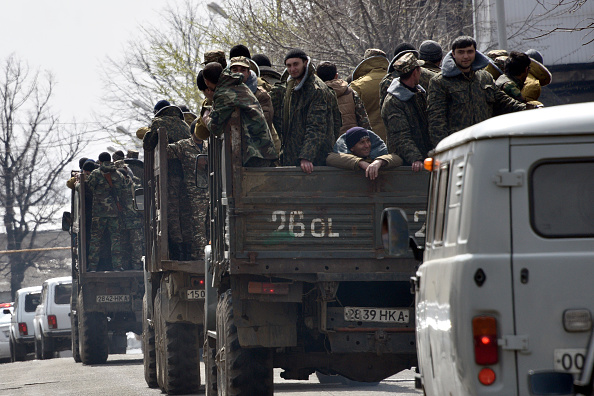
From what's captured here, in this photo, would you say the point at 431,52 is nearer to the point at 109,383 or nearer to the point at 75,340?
the point at 109,383

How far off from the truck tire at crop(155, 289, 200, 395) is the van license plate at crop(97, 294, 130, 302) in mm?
7394

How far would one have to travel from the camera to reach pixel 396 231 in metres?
6.17

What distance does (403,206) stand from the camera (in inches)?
338

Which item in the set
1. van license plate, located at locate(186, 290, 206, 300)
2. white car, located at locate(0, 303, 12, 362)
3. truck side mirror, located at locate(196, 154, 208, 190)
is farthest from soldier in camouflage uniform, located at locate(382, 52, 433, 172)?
white car, located at locate(0, 303, 12, 362)

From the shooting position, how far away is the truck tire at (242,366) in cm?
895

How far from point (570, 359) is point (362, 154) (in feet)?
13.3

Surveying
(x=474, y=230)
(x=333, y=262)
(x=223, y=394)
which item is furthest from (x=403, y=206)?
(x=474, y=230)

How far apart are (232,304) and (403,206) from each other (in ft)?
4.77

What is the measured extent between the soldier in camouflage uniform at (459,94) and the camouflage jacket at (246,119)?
4.05ft

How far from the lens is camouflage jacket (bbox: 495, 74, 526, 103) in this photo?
31.5 ft

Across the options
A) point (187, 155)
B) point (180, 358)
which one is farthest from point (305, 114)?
point (180, 358)

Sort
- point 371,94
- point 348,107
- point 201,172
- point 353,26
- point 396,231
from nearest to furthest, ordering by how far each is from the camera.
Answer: point 396,231, point 348,107, point 371,94, point 201,172, point 353,26

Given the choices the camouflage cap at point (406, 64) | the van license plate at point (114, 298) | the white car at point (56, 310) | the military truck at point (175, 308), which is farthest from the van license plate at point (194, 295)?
the white car at point (56, 310)

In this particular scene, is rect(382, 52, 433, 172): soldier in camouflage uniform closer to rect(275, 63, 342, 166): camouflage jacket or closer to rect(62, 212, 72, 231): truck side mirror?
rect(275, 63, 342, 166): camouflage jacket
